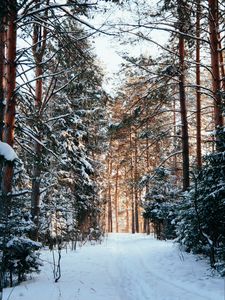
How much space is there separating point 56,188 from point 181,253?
28.7ft

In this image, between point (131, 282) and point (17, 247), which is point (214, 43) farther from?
point (17, 247)

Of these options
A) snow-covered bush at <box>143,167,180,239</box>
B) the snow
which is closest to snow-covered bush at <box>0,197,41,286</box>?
the snow

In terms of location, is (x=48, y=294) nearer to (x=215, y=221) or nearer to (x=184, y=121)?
(x=215, y=221)

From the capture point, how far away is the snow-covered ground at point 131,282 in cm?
675

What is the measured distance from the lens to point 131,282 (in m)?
8.38

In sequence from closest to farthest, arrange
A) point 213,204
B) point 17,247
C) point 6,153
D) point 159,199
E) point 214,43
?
point 6,153 < point 17,247 < point 213,204 < point 214,43 < point 159,199

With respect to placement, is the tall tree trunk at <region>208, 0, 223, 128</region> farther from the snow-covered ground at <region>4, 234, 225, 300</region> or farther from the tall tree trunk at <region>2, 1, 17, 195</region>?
the tall tree trunk at <region>2, 1, 17, 195</region>

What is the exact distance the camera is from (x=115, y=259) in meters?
12.9

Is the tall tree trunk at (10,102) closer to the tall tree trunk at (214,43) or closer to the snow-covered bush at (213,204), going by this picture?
the snow-covered bush at (213,204)

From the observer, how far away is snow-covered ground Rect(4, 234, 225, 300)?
675 centimetres

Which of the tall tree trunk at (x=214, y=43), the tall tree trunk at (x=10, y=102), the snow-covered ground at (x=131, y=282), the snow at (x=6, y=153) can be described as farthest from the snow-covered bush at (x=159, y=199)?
the snow at (x=6, y=153)

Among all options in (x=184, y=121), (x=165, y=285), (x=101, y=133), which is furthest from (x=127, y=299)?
(x=101, y=133)

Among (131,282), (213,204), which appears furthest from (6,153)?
(213,204)

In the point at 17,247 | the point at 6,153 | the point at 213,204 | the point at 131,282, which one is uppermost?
the point at 6,153
